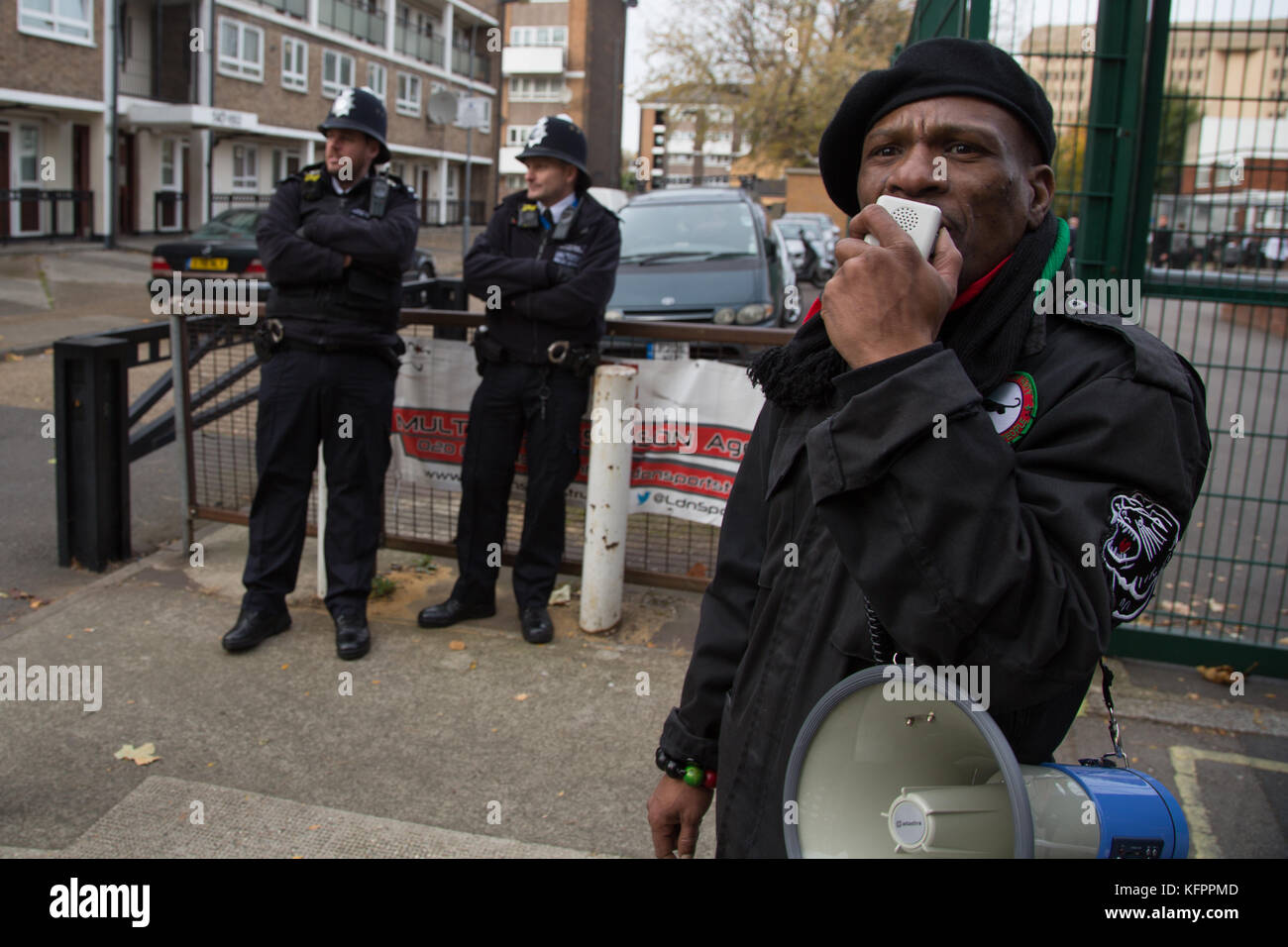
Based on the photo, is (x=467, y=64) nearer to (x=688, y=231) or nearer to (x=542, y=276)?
(x=688, y=231)

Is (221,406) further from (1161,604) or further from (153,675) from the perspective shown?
(1161,604)

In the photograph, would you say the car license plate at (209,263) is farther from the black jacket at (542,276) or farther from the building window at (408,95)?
the building window at (408,95)

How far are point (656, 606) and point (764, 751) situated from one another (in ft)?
12.1

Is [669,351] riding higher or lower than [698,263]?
lower

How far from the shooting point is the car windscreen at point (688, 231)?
10.2m

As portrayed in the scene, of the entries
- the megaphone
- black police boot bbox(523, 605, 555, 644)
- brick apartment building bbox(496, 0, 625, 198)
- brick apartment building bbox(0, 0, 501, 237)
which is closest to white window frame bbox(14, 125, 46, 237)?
brick apartment building bbox(0, 0, 501, 237)

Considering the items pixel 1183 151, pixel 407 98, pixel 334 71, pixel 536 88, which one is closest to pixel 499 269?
pixel 1183 151

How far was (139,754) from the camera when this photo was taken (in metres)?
3.69

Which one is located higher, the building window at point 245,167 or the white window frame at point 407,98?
the white window frame at point 407,98

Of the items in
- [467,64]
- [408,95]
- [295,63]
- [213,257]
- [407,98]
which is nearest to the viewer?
[213,257]

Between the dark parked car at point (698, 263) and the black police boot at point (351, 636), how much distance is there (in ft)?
14.5

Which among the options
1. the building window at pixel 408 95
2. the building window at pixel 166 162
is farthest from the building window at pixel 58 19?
the building window at pixel 408 95

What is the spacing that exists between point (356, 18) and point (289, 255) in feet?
134
